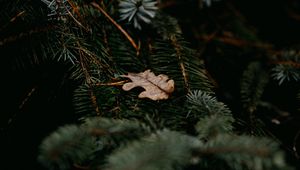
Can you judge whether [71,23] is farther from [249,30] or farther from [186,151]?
[249,30]

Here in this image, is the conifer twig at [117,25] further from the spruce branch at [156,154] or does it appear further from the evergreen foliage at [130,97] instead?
the spruce branch at [156,154]

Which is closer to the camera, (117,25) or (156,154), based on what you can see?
(156,154)

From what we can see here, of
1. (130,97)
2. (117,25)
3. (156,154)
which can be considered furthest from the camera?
(117,25)

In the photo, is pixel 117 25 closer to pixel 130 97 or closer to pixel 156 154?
pixel 130 97

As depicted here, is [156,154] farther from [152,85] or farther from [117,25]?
[117,25]

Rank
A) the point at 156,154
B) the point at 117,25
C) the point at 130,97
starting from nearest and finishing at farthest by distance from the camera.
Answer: the point at 156,154, the point at 130,97, the point at 117,25

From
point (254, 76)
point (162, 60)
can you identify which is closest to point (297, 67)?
point (254, 76)

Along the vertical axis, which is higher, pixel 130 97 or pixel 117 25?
pixel 117 25

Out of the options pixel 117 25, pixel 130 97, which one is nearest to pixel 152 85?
pixel 130 97
